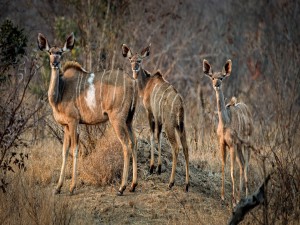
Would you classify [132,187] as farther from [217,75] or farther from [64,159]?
[217,75]

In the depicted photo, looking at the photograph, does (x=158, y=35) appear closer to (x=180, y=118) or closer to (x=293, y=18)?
(x=293, y=18)

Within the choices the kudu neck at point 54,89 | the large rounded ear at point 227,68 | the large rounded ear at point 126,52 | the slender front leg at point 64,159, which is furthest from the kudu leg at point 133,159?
the large rounded ear at point 126,52

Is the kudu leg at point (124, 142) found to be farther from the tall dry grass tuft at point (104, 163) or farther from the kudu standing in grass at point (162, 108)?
the kudu standing in grass at point (162, 108)

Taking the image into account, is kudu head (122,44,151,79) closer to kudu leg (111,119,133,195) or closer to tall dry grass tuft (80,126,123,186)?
tall dry grass tuft (80,126,123,186)

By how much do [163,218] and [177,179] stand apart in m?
1.44

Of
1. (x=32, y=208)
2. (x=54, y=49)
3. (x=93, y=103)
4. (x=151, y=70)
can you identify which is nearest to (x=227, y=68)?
(x=93, y=103)

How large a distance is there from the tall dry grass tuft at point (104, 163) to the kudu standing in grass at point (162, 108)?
462mm

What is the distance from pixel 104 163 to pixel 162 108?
3.37 feet

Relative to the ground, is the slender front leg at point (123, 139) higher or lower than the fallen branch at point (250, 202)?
higher

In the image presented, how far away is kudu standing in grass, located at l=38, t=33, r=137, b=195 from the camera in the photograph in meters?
8.78

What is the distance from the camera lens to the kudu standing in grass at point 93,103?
878cm

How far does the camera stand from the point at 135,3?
1592cm

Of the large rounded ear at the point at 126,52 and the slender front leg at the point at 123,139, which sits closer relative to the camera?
the slender front leg at the point at 123,139

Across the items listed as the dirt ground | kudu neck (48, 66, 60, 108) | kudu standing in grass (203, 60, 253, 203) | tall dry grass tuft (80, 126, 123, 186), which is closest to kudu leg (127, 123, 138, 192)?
the dirt ground
